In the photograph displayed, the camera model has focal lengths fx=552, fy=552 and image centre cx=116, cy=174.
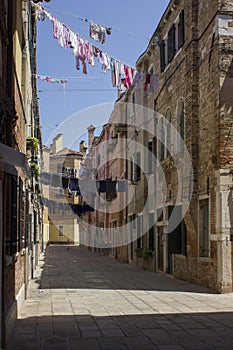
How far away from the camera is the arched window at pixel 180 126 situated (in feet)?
56.7

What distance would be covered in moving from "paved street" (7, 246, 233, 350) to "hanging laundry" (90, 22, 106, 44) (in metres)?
6.34

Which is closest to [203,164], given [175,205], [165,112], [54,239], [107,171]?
[175,205]

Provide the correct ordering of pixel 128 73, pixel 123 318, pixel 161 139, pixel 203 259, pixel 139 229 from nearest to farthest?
pixel 123 318, pixel 203 259, pixel 128 73, pixel 161 139, pixel 139 229

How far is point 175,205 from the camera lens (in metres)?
17.9

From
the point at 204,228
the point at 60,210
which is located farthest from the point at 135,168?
the point at 60,210

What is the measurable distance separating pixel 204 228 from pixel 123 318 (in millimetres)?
6109

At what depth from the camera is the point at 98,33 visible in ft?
45.3

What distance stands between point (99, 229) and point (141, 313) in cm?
3312

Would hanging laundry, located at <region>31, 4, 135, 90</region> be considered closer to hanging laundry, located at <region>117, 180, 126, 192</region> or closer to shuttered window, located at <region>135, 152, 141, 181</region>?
shuttered window, located at <region>135, 152, 141, 181</region>

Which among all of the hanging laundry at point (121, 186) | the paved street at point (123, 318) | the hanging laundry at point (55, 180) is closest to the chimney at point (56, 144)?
the hanging laundry at point (55, 180)

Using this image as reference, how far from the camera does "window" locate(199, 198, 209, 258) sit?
49.8 ft

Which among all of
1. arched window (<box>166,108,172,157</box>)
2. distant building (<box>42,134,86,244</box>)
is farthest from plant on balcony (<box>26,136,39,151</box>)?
distant building (<box>42,134,86,244</box>)

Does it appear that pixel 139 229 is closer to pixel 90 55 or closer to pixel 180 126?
pixel 180 126

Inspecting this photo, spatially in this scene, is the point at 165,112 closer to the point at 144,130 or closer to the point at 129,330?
the point at 144,130
